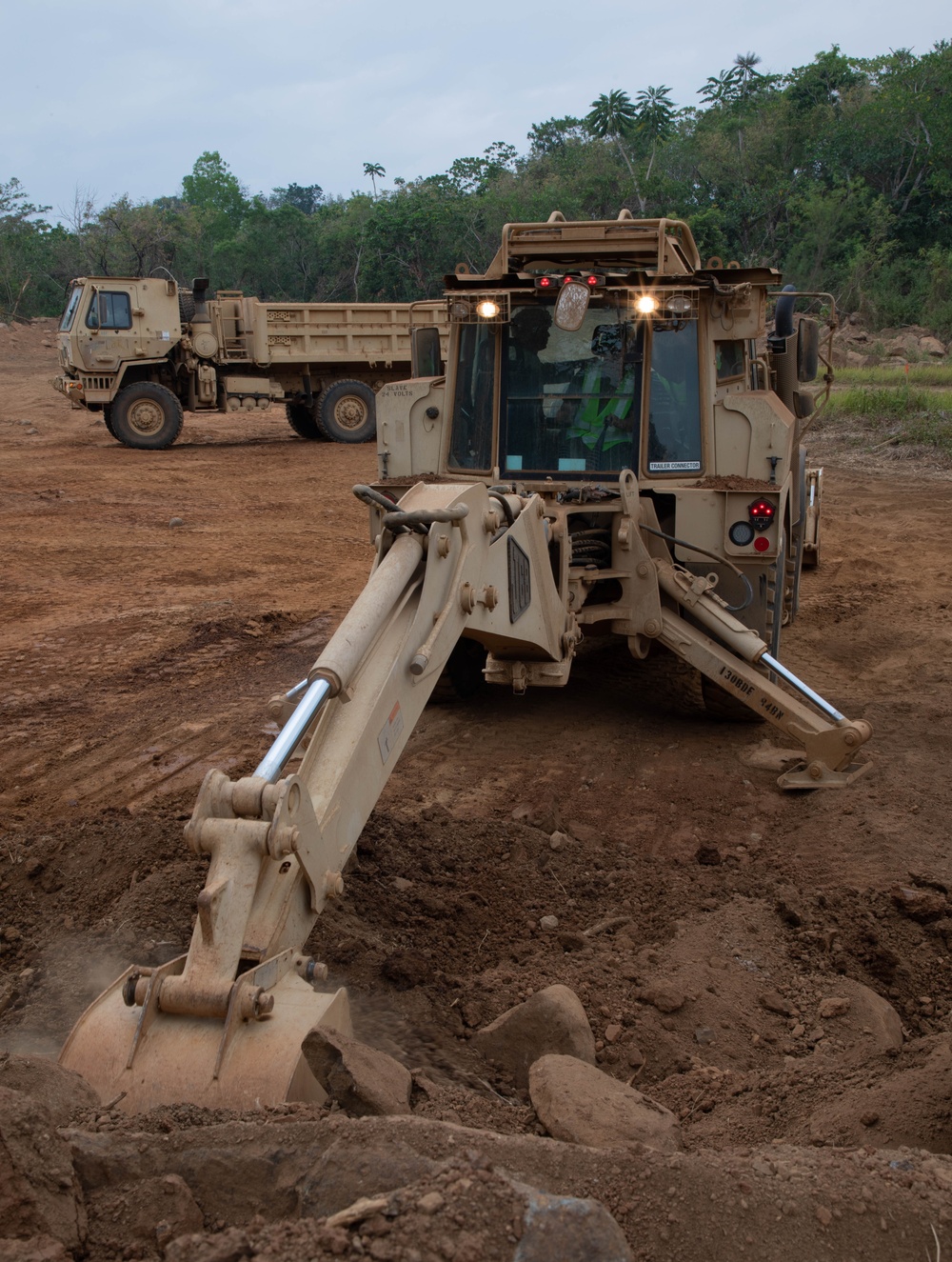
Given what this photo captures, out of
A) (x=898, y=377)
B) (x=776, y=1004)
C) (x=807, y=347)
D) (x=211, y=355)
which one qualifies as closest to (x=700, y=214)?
(x=898, y=377)

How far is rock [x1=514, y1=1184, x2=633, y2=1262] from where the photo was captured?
2047 mm

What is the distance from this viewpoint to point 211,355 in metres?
19.4

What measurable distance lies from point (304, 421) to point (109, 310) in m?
4.24

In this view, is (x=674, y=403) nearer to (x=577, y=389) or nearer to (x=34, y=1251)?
(x=577, y=389)

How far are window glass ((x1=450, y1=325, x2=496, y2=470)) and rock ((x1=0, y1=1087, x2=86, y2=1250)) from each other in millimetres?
4916

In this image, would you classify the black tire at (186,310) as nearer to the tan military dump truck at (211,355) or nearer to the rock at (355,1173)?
the tan military dump truck at (211,355)

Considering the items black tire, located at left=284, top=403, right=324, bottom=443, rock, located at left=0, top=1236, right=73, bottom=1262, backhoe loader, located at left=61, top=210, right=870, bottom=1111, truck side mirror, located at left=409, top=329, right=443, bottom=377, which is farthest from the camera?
black tire, located at left=284, top=403, right=324, bottom=443

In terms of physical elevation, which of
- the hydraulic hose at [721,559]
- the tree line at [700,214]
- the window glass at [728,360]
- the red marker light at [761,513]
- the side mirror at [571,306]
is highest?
the tree line at [700,214]

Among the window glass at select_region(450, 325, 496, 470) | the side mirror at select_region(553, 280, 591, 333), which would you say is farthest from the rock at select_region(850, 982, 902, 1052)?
the window glass at select_region(450, 325, 496, 470)

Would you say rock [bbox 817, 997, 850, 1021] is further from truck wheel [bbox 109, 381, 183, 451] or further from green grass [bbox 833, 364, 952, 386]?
green grass [bbox 833, 364, 952, 386]

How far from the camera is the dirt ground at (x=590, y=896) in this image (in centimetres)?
238

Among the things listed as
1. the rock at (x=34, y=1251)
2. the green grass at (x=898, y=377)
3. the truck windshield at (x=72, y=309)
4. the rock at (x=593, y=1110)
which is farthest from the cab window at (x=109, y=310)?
the rock at (x=34, y=1251)

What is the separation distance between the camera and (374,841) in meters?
4.89

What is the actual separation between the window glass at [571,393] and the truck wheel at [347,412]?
14211 mm
